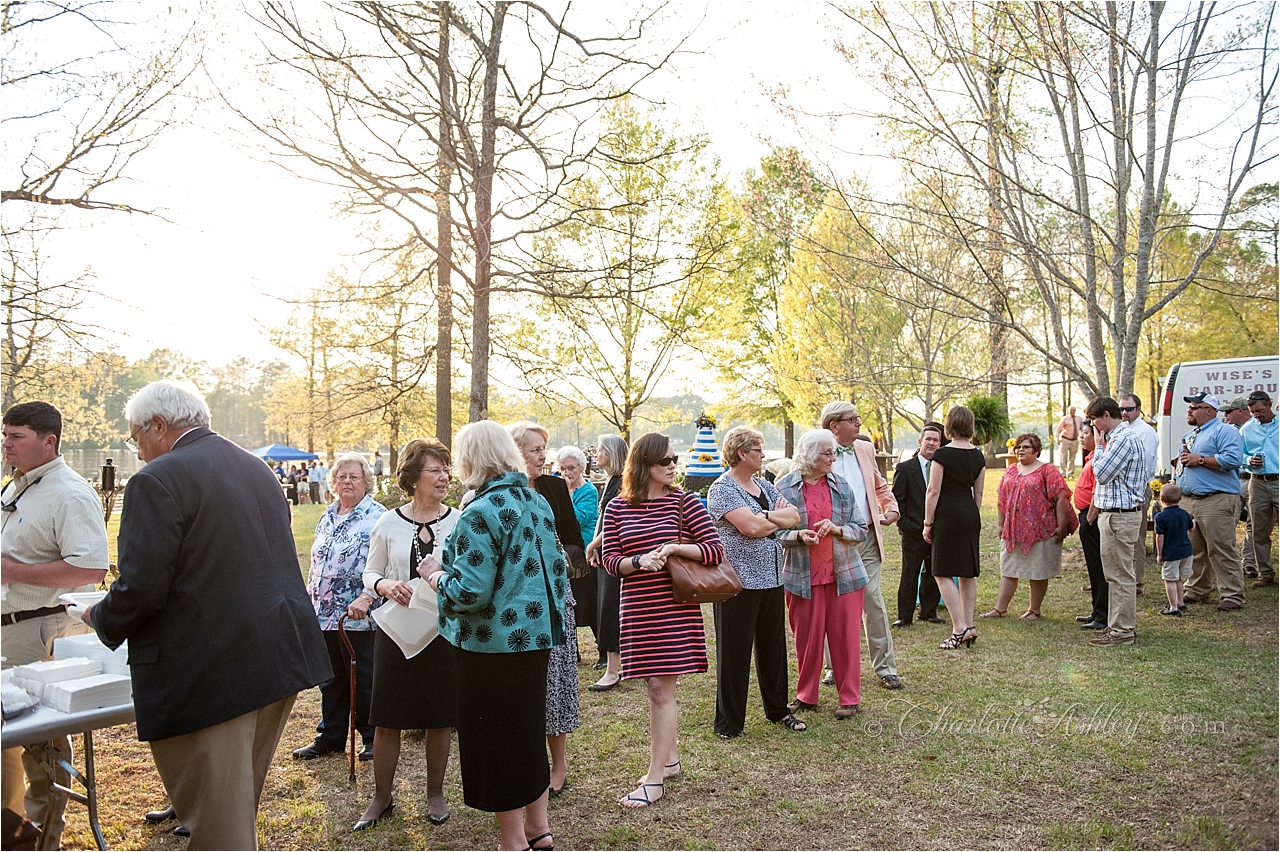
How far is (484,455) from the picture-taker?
11.6ft

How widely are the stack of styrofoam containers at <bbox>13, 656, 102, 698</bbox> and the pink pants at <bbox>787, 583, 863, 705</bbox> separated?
13.4ft

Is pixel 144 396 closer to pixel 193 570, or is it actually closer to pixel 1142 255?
pixel 193 570

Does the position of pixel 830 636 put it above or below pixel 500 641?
below

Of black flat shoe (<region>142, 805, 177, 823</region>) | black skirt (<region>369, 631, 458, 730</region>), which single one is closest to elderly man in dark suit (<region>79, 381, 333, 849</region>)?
black skirt (<region>369, 631, 458, 730</region>)

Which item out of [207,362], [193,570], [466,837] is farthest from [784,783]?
[207,362]

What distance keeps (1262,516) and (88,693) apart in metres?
11.1

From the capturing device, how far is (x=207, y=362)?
7025cm

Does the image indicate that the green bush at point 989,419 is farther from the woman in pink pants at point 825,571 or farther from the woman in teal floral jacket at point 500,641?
the woman in teal floral jacket at point 500,641

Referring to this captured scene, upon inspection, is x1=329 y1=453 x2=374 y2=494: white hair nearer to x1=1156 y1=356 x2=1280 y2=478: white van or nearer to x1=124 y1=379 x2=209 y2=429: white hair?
x1=124 y1=379 x2=209 y2=429: white hair

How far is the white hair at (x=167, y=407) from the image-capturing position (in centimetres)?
307

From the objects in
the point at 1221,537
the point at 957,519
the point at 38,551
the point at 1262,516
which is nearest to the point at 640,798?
the point at 38,551

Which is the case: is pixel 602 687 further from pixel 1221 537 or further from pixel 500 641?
pixel 1221 537

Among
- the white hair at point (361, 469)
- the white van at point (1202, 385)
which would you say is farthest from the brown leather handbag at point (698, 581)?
the white van at point (1202, 385)

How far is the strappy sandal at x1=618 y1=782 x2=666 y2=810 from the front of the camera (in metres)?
4.27
